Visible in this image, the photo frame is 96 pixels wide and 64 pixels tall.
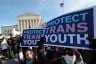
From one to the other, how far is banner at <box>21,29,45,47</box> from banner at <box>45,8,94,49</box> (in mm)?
4633

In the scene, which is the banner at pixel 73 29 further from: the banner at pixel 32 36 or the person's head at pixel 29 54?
the banner at pixel 32 36

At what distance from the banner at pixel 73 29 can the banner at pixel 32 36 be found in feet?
15.2

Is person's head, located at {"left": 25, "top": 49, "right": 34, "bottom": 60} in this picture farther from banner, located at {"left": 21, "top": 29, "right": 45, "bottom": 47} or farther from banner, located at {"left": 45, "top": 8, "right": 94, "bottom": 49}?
banner, located at {"left": 21, "top": 29, "right": 45, "bottom": 47}

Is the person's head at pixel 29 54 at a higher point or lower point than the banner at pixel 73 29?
lower

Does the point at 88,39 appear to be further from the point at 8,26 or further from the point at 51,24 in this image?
the point at 8,26

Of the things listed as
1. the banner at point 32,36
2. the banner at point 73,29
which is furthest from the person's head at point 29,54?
the banner at point 32,36

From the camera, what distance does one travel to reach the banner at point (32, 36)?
10156 mm

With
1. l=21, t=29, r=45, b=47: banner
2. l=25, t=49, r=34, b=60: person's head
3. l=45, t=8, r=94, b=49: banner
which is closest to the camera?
l=45, t=8, r=94, b=49: banner

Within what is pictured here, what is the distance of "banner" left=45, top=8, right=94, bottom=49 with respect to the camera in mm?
4520

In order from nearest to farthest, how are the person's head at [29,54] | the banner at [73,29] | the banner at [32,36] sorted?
the banner at [73,29], the person's head at [29,54], the banner at [32,36]

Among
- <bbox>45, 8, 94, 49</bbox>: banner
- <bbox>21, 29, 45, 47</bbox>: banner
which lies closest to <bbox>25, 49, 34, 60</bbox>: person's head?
<bbox>45, 8, 94, 49</bbox>: banner

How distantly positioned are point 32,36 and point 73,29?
5633 mm

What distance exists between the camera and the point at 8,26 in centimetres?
13400

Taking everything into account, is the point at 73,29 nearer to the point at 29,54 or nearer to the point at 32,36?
the point at 29,54
